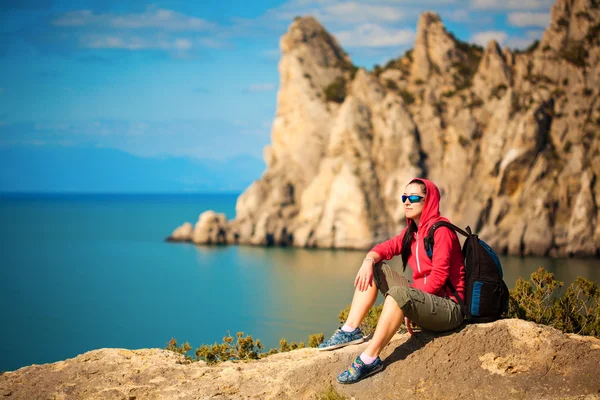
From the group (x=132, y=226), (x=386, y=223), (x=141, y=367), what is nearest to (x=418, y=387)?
(x=141, y=367)

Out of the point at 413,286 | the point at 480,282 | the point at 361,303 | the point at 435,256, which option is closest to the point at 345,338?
the point at 361,303

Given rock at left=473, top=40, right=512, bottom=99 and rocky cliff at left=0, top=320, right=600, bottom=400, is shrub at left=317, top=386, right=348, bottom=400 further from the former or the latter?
rock at left=473, top=40, right=512, bottom=99

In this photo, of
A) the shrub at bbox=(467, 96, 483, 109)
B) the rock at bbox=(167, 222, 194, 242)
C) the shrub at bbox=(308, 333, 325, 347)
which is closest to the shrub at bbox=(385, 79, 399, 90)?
the shrub at bbox=(467, 96, 483, 109)

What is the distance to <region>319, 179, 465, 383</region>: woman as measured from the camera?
286 inches

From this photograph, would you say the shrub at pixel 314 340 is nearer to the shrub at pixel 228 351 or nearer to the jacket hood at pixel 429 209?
the shrub at pixel 228 351

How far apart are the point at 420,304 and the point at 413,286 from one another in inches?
17.1

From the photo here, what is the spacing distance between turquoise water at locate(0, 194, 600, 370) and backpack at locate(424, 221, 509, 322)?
18.1 meters

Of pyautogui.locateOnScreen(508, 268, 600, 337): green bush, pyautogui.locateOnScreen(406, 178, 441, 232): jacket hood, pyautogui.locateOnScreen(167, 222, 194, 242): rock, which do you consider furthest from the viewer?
pyautogui.locateOnScreen(167, 222, 194, 242): rock

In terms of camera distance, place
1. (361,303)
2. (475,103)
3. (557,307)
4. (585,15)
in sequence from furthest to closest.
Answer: (475,103) < (585,15) < (557,307) < (361,303)

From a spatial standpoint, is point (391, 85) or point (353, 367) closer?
point (353, 367)

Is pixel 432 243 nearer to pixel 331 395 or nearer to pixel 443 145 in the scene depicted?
pixel 331 395

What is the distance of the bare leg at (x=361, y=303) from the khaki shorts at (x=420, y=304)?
4.3 inches

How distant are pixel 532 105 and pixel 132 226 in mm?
54349

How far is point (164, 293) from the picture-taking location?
1544 inches
